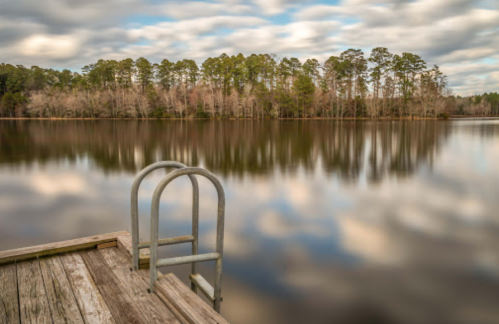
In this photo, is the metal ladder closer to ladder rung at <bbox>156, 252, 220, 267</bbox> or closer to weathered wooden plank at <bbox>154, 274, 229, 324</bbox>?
ladder rung at <bbox>156, 252, 220, 267</bbox>

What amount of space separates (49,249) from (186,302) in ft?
7.51

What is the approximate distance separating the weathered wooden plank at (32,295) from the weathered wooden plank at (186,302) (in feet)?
3.25

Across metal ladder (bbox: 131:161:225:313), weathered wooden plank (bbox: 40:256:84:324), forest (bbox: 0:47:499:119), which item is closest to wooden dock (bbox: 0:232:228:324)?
weathered wooden plank (bbox: 40:256:84:324)

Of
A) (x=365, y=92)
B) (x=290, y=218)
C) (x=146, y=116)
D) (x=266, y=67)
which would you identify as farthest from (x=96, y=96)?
(x=290, y=218)

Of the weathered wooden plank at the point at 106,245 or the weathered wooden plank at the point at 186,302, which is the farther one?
the weathered wooden plank at the point at 106,245

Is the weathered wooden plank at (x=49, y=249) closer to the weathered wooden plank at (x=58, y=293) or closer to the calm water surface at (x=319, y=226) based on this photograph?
the weathered wooden plank at (x=58, y=293)

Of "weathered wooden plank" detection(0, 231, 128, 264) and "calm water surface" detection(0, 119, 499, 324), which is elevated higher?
"weathered wooden plank" detection(0, 231, 128, 264)

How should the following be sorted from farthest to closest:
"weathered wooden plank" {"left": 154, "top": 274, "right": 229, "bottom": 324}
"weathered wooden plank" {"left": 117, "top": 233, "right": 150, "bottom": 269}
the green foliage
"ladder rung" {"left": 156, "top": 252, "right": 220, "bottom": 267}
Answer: the green foliage < "weathered wooden plank" {"left": 117, "top": 233, "right": 150, "bottom": 269} < "ladder rung" {"left": 156, "top": 252, "right": 220, "bottom": 267} < "weathered wooden plank" {"left": 154, "top": 274, "right": 229, "bottom": 324}

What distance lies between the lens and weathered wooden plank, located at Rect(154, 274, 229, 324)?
3027 mm

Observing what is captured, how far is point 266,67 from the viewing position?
76625 mm

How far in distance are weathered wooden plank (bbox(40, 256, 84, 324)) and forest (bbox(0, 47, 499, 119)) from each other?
66148mm

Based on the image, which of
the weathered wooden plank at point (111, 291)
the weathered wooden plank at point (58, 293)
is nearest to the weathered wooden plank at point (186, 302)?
the weathered wooden plank at point (111, 291)

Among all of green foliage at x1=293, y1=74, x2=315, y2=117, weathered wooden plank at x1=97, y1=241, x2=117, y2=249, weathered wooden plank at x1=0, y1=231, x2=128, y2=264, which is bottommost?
weathered wooden plank at x1=97, y1=241, x2=117, y2=249

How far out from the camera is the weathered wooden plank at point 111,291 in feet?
10.5
